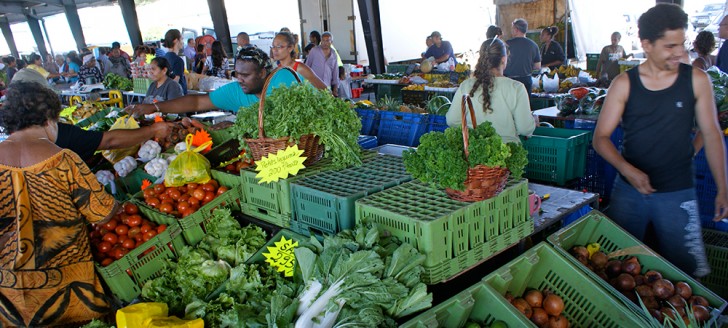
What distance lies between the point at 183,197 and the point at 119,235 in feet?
1.30

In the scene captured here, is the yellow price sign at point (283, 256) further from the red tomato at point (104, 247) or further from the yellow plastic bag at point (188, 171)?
the red tomato at point (104, 247)

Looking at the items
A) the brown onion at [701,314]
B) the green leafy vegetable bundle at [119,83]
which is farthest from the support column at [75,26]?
the brown onion at [701,314]

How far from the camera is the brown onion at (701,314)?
211 cm

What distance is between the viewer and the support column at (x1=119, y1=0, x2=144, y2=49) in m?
17.1

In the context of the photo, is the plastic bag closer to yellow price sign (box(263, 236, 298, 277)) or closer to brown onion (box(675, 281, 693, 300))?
brown onion (box(675, 281, 693, 300))

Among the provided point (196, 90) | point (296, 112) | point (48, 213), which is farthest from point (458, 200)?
point (196, 90)

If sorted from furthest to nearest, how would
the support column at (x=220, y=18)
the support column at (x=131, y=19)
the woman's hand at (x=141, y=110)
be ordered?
the support column at (x=131, y=19), the support column at (x=220, y=18), the woman's hand at (x=141, y=110)

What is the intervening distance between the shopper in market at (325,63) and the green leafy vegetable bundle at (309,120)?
5.55m

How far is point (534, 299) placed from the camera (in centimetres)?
212

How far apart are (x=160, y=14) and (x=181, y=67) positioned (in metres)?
23.1

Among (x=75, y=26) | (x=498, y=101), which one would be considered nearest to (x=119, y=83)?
(x=498, y=101)

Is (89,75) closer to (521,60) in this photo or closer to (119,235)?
(521,60)

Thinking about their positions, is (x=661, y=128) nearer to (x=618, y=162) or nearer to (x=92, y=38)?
(x=618, y=162)

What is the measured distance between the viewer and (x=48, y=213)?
7.95 ft
